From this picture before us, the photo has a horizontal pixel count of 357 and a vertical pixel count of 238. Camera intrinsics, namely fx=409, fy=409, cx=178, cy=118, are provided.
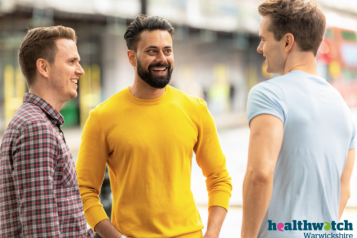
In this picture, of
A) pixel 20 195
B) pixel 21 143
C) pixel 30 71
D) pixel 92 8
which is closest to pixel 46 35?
pixel 30 71

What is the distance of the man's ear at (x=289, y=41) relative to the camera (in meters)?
1.79

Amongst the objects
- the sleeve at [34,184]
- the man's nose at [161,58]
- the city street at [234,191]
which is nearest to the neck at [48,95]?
the sleeve at [34,184]

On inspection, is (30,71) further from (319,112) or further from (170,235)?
(319,112)

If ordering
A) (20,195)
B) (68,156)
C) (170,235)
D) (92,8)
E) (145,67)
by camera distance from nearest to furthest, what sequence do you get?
1. (20,195)
2. (68,156)
3. (170,235)
4. (145,67)
5. (92,8)

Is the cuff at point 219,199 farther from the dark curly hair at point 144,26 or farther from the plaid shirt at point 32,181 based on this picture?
the dark curly hair at point 144,26

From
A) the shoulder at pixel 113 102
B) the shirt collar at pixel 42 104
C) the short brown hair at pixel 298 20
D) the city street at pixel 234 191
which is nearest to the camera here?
the short brown hair at pixel 298 20

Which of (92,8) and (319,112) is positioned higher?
(92,8)

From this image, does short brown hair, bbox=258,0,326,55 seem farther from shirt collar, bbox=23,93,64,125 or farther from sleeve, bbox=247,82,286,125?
shirt collar, bbox=23,93,64,125

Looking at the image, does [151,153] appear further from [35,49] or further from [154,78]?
[35,49]

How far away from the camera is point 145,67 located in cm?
231

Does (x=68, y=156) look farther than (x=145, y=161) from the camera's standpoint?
No

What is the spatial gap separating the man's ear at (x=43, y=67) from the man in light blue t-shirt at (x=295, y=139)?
972 mm

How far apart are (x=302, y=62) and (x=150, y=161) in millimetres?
934

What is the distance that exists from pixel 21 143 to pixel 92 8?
1327cm
